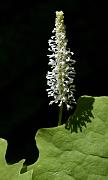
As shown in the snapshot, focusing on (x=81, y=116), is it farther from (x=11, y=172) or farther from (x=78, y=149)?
(x=11, y=172)

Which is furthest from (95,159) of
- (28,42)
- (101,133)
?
(28,42)

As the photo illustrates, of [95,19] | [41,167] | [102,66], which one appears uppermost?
[95,19]

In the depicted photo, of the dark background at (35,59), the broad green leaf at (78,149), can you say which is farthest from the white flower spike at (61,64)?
the dark background at (35,59)

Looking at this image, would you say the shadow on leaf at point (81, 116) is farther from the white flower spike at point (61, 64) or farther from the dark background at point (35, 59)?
the dark background at point (35, 59)

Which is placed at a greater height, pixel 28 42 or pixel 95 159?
pixel 28 42

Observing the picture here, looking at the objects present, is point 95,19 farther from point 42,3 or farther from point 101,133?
point 101,133

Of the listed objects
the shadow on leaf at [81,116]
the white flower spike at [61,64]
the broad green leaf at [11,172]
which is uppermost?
the white flower spike at [61,64]

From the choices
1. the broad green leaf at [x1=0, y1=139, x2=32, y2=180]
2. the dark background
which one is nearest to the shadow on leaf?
the broad green leaf at [x1=0, y1=139, x2=32, y2=180]

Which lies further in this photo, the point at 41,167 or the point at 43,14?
the point at 43,14
